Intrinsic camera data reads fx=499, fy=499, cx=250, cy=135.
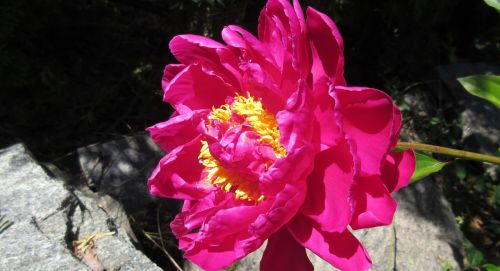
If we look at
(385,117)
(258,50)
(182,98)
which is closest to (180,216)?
(182,98)

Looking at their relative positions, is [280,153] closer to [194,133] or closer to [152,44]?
[194,133]

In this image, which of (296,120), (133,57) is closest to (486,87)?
(296,120)

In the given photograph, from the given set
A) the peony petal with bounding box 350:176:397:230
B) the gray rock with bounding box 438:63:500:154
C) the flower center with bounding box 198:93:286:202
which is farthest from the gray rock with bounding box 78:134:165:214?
the gray rock with bounding box 438:63:500:154

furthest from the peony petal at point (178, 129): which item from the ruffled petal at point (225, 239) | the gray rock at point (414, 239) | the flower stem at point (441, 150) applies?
the gray rock at point (414, 239)

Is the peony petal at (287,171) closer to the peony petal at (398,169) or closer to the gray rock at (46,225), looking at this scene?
the peony petal at (398,169)

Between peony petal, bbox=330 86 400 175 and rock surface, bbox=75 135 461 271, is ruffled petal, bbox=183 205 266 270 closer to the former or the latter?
peony petal, bbox=330 86 400 175
